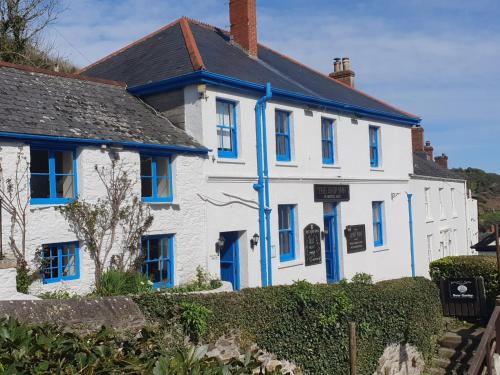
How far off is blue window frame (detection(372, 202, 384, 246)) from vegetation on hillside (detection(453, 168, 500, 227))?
42.6m

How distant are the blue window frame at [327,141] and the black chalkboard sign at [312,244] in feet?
8.12

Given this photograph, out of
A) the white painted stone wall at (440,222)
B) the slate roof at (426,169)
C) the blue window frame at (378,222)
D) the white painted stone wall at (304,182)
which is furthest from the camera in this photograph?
the slate roof at (426,169)

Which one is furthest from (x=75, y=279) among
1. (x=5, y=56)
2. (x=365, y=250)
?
(x=5, y=56)

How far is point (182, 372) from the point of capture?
372 cm

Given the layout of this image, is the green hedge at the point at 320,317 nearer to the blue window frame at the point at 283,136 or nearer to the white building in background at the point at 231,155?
the white building in background at the point at 231,155

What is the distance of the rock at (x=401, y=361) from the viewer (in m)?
13.5

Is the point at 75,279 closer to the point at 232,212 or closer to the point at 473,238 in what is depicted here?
the point at 232,212

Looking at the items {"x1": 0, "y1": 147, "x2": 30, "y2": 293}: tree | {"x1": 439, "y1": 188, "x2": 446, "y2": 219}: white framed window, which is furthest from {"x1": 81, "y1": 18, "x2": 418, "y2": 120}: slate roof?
{"x1": 439, "y1": 188, "x2": 446, "y2": 219}: white framed window

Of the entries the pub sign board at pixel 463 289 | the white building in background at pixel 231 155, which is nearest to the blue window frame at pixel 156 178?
the white building in background at pixel 231 155

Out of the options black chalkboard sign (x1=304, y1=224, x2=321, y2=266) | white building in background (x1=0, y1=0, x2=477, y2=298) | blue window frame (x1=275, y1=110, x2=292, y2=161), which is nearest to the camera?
white building in background (x1=0, y1=0, x2=477, y2=298)

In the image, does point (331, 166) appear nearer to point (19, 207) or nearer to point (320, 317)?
point (320, 317)

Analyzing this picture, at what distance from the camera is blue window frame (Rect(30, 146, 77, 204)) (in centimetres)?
1113

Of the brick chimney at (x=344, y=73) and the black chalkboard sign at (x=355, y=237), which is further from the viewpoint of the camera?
the brick chimney at (x=344, y=73)

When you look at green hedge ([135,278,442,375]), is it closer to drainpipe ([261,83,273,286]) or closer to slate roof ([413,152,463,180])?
drainpipe ([261,83,273,286])
